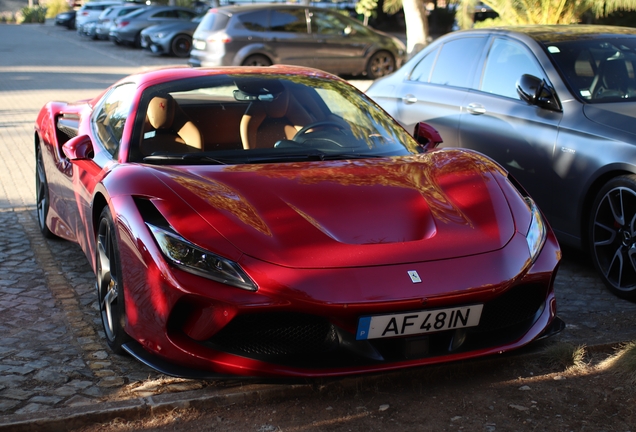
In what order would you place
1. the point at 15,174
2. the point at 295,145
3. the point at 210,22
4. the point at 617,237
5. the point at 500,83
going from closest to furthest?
1. the point at 295,145
2. the point at 617,237
3. the point at 500,83
4. the point at 15,174
5. the point at 210,22

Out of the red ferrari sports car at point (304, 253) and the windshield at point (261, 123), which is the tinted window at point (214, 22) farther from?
the red ferrari sports car at point (304, 253)

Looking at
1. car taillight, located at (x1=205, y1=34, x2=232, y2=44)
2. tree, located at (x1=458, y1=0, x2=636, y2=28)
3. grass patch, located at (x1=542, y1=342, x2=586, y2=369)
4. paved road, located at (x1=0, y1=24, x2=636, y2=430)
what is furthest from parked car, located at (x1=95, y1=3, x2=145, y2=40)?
grass patch, located at (x1=542, y1=342, x2=586, y2=369)

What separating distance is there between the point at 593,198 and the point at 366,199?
2.05 metres

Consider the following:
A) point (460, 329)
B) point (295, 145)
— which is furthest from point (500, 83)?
point (460, 329)

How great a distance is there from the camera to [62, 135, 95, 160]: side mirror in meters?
4.47

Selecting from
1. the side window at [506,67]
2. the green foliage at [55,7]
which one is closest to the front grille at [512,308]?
the side window at [506,67]

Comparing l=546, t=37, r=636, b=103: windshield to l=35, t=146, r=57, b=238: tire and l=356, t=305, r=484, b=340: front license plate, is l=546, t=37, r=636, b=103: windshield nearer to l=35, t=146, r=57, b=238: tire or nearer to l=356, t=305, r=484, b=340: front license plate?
l=356, t=305, r=484, b=340: front license plate

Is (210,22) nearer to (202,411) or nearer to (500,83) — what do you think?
(500,83)

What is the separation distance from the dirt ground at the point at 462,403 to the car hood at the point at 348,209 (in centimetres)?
61

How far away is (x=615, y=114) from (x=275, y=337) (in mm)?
3022

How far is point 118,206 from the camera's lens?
3.59 m

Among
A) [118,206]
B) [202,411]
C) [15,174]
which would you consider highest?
[118,206]

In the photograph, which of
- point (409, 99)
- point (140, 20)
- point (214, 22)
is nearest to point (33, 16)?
point (140, 20)

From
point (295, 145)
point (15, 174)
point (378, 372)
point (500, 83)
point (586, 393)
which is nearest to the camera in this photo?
point (378, 372)
